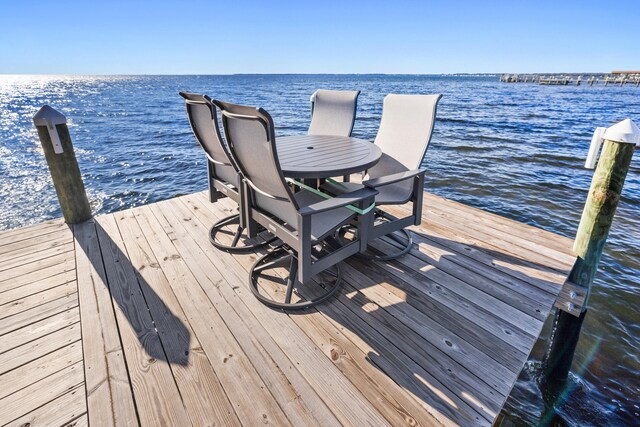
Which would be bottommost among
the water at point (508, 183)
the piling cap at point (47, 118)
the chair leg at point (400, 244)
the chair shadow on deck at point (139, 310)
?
the water at point (508, 183)

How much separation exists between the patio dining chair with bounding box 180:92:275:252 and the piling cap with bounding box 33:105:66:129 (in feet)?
4.07

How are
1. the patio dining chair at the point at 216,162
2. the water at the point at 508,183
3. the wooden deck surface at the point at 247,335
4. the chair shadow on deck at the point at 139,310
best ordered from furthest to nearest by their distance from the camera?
1. the water at the point at 508,183
2. the patio dining chair at the point at 216,162
3. the chair shadow on deck at the point at 139,310
4. the wooden deck surface at the point at 247,335

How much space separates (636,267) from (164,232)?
5819 mm

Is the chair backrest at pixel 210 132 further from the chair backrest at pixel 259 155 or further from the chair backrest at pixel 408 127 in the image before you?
the chair backrest at pixel 408 127

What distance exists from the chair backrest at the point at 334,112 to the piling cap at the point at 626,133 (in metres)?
2.15

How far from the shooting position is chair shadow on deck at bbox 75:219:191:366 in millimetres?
1675

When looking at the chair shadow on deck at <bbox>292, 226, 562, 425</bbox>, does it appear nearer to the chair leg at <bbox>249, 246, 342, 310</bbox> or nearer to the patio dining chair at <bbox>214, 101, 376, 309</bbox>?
the chair leg at <bbox>249, 246, 342, 310</bbox>

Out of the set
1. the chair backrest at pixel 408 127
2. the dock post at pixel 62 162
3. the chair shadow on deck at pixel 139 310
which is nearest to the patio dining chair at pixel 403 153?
the chair backrest at pixel 408 127

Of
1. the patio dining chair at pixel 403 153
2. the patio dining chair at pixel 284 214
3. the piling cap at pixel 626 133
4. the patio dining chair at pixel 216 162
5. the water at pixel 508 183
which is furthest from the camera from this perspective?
the water at pixel 508 183

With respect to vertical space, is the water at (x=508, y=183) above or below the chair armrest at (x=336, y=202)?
below

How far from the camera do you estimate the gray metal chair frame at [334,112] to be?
3447 mm

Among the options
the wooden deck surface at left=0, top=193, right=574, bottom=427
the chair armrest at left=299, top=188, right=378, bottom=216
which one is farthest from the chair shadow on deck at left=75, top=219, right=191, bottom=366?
the chair armrest at left=299, top=188, right=378, bottom=216

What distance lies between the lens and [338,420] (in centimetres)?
132

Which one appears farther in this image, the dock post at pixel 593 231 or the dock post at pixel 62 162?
the dock post at pixel 62 162
